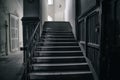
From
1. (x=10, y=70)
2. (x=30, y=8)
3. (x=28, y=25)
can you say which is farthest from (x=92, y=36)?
(x=10, y=70)

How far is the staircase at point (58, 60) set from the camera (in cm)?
325

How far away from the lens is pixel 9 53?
26.1ft

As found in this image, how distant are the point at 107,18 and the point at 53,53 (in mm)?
2100

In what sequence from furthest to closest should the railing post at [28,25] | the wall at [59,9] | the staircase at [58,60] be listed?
the wall at [59,9] → the railing post at [28,25] → the staircase at [58,60]

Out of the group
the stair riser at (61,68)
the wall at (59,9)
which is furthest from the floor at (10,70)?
the wall at (59,9)

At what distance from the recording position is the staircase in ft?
10.6

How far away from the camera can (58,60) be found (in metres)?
3.91

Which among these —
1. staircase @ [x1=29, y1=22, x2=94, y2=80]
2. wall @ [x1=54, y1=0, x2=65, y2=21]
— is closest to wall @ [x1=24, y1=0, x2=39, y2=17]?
staircase @ [x1=29, y1=22, x2=94, y2=80]

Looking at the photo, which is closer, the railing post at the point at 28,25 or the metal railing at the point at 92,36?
the metal railing at the point at 92,36

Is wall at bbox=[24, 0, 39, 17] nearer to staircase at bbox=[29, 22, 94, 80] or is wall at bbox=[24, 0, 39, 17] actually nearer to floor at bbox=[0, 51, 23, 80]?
staircase at bbox=[29, 22, 94, 80]

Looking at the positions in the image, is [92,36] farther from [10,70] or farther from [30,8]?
[10,70]

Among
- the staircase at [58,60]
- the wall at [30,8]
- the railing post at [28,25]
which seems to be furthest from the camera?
the wall at [30,8]

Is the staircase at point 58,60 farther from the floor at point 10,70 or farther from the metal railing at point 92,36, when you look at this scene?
the floor at point 10,70

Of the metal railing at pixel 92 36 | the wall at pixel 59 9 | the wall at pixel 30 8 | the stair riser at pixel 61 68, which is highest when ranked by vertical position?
the wall at pixel 59 9
